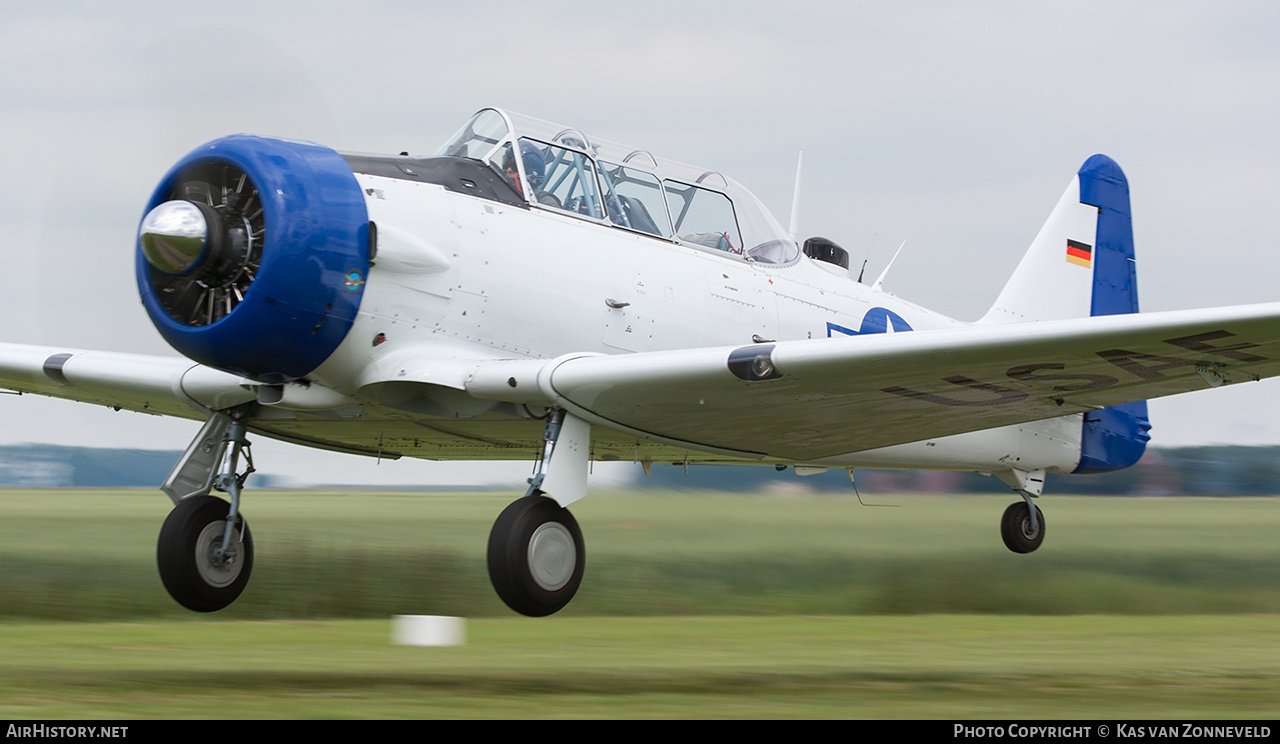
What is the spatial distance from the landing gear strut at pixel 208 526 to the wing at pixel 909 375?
1.96 meters

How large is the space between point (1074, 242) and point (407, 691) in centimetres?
818

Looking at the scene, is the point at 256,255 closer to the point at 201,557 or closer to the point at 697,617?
the point at 201,557

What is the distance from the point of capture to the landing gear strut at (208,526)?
6719 mm

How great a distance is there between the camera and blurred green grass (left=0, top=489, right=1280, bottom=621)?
355 inches

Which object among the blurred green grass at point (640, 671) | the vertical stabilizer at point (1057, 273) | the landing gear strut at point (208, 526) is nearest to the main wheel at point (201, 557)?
the landing gear strut at point (208, 526)

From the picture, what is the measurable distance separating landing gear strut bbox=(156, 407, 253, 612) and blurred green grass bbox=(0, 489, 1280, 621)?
100 centimetres

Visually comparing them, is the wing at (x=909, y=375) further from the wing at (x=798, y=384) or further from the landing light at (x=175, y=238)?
the landing light at (x=175, y=238)

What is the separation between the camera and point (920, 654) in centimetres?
664

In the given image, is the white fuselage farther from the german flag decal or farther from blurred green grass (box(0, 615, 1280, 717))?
the german flag decal

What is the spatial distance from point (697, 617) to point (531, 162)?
357 cm

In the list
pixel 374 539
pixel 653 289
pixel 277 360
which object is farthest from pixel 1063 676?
pixel 374 539

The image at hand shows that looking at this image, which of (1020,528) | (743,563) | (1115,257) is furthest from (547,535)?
(1115,257)

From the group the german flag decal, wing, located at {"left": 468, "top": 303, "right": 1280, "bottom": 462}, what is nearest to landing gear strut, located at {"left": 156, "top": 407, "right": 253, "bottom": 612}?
wing, located at {"left": 468, "top": 303, "right": 1280, "bottom": 462}

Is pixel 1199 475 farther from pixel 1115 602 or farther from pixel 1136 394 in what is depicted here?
pixel 1136 394
